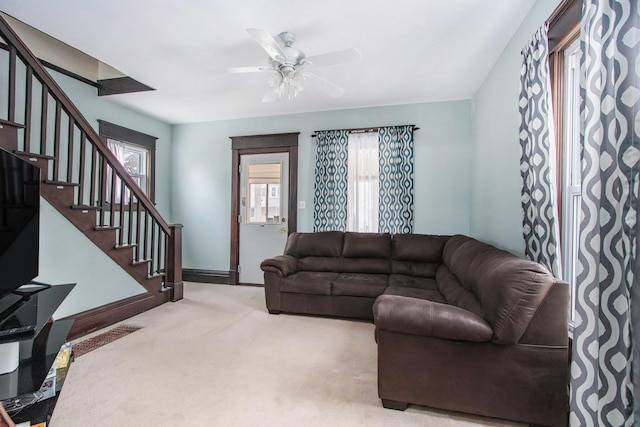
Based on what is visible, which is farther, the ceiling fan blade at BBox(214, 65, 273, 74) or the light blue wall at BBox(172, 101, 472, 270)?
the light blue wall at BBox(172, 101, 472, 270)

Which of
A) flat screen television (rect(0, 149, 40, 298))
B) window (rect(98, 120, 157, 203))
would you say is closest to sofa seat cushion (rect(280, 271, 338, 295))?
flat screen television (rect(0, 149, 40, 298))

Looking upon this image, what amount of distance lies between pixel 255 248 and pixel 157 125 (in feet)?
8.53

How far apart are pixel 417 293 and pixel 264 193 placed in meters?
2.82

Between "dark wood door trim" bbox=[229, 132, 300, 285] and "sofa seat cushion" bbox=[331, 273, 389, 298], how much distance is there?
142 centimetres

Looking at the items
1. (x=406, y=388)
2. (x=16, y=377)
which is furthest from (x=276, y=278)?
(x=16, y=377)

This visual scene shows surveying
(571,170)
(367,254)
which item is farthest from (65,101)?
(571,170)

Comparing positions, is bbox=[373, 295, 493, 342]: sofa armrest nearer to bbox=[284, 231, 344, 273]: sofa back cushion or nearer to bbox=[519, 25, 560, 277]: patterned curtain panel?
bbox=[519, 25, 560, 277]: patterned curtain panel

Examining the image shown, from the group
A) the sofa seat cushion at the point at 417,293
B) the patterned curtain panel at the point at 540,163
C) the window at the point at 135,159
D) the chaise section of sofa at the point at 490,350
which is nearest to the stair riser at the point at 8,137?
the window at the point at 135,159

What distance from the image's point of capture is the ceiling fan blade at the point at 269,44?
1878 millimetres

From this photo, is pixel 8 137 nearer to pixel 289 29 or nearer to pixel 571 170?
pixel 289 29

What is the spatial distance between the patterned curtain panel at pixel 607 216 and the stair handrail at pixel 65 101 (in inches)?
150

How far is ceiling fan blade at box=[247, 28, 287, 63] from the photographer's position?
1878mm

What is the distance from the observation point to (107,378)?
2.04 metres

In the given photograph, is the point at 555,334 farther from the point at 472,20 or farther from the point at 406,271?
the point at 472,20
